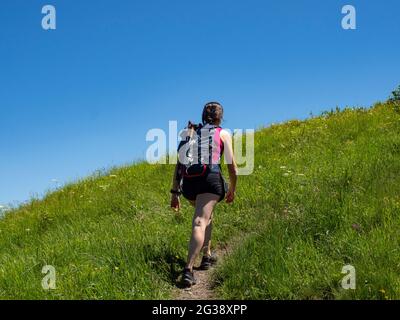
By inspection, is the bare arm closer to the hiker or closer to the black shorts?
the hiker

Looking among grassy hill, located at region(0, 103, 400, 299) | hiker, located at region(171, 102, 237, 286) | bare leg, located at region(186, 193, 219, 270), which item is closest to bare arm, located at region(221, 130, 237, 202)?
hiker, located at region(171, 102, 237, 286)

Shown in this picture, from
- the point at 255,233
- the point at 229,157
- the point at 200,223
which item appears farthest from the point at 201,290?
the point at 229,157

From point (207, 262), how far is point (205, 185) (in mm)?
1286

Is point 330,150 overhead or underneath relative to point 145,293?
overhead

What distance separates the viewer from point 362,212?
7.19m

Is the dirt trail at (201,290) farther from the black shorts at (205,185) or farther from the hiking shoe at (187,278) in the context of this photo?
the black shorts at (205,185)

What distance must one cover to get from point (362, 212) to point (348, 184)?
5.19 ft

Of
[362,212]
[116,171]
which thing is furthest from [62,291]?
[116,171]

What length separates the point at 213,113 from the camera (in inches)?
280

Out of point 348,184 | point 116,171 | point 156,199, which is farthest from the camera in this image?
point 116,171

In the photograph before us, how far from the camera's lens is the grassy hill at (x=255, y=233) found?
6.19 meters

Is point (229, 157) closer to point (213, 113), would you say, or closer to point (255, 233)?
point (213, 113)

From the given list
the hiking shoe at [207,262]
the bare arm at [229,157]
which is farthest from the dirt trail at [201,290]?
the bare arm at [229,157]

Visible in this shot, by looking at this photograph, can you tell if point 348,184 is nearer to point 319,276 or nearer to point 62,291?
point 319,276
